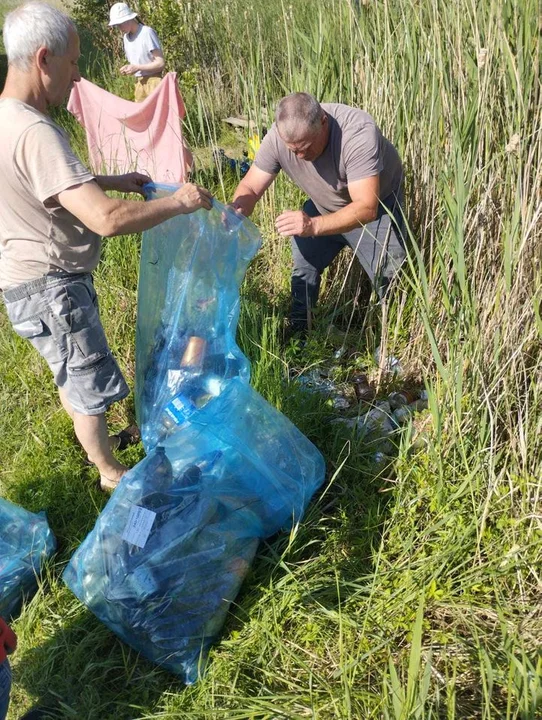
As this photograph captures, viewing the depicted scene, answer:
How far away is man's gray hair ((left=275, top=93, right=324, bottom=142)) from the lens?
2.22 meters

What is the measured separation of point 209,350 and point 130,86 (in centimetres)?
491

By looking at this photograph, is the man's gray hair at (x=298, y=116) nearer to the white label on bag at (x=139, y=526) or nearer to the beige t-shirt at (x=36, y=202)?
the beige t-shirt at (x=36, y=202)

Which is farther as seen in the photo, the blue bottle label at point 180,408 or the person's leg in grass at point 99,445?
the person's leg in grass at point 99,445

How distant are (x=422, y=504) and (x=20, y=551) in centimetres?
130

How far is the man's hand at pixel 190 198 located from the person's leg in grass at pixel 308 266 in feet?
3.35

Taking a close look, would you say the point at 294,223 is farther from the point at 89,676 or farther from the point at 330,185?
the point at 89,676

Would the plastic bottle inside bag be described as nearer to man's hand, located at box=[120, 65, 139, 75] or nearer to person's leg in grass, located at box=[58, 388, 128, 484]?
person's leg in grass, located at box=[58, 388, 128, 484]

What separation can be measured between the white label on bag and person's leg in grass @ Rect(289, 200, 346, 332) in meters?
1.45

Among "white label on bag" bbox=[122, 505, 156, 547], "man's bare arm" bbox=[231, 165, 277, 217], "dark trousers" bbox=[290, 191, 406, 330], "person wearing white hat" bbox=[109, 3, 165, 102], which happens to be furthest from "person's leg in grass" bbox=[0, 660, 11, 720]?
"person wearing white hat" bbox=[109, 3, 165, 102]

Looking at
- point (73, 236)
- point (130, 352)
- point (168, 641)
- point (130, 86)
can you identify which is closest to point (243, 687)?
point (168, 641)

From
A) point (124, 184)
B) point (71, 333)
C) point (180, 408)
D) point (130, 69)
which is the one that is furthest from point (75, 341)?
point (130, 69)

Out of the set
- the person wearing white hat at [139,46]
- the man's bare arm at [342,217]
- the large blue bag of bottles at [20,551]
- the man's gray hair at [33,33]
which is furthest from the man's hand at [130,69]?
the large blue bag of bottles at [20,551]

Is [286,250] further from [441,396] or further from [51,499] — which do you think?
[51,499]

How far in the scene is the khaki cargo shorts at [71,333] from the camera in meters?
1.80
